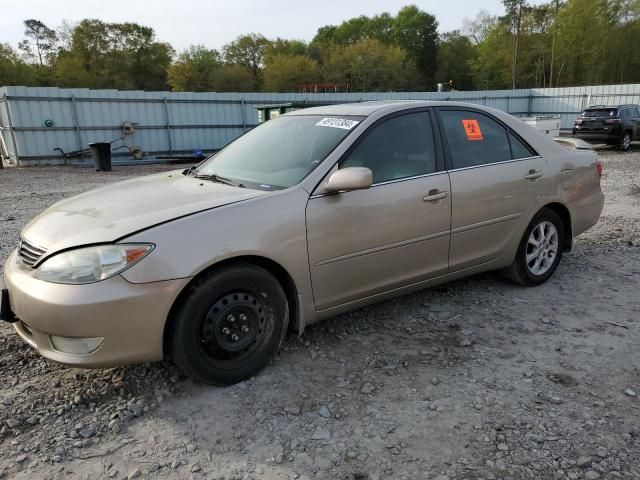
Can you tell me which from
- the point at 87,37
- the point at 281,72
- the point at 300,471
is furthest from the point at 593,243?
the point at 87,37

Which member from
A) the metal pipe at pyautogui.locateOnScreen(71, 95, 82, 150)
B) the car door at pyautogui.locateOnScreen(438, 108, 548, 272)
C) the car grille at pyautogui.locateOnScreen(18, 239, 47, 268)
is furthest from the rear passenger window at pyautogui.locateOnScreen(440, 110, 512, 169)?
the metal pipe at pyautogui.locateOnScreen(71, 95, 82, 150)

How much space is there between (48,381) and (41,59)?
68412mm

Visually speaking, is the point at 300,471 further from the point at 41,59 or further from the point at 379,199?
the point at 41,59

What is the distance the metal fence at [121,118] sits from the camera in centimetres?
1614

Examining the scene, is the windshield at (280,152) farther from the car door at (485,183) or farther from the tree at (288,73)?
the tree at (288,73)

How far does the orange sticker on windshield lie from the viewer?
13.2 ft

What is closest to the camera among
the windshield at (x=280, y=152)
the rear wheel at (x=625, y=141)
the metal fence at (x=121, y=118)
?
the windshield at (x=280, y=152)

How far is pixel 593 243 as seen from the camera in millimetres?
5875

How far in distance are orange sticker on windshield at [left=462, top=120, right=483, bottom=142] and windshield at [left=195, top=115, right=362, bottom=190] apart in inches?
40.9

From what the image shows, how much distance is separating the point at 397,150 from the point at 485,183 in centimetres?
83

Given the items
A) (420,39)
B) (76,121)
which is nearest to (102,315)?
(76,121)

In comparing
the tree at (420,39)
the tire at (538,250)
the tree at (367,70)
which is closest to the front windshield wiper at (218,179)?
the tire at (538,250)

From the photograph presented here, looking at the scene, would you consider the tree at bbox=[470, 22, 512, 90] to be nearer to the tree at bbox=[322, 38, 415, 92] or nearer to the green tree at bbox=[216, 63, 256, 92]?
the tree at bbox=[322, 38, 415, 92]

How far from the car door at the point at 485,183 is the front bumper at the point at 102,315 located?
220cm
